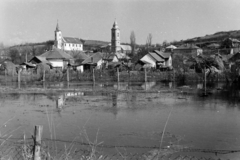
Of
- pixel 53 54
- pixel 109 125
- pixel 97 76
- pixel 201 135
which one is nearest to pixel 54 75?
pixel 97 76

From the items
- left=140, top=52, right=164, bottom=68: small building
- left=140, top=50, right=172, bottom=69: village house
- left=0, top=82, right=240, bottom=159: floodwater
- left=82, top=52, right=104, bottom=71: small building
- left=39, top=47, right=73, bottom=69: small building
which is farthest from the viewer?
left=140, top=52, right=164, bottom=68: small building

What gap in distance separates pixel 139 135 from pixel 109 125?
5.90 feet

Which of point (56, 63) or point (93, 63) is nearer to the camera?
point (93, 63)

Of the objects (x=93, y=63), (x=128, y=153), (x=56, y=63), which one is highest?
(x=56, y=63)

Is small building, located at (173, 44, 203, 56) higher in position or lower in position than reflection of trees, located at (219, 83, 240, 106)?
higher

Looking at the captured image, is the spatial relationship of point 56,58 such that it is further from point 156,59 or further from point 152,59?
point 156,59

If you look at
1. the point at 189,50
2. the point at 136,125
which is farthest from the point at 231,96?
the point at 189,50

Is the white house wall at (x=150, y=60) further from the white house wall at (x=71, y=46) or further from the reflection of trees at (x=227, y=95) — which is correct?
the white house wall at (x=71, y=46)

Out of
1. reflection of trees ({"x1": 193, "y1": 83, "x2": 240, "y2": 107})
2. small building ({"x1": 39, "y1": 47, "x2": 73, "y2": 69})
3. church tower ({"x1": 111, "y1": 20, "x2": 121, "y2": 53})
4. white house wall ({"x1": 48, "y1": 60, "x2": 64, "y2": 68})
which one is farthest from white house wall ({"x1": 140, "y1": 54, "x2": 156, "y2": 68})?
church tower ({"x1": 111, "y1": 20, "x2": 121, "y2": 53})

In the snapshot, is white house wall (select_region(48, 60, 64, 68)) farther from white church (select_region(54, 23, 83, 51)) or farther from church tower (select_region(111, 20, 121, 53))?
white church (select_region(54, 23, 83, 51))

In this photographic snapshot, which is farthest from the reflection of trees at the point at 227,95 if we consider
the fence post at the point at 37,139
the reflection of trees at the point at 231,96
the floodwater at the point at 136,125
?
the fence post at the point at 37,139

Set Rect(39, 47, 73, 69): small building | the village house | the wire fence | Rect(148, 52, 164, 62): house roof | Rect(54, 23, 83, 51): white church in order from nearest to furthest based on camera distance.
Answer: the wire fence → Rect(39, 47, 73, 69): small building → the village house → Rect(148, 52, 164, 62): house roof → Rect(54, 23, 83, 51): white church

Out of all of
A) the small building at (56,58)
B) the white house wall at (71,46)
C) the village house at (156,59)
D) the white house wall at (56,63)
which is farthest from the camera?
the white house wall at (71,46)

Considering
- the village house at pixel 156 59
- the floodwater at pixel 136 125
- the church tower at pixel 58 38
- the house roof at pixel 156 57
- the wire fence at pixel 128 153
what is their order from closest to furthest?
the wire fence at pixel 128 153
the floodwater at pixel 136 125
the village house at pixel 156 59
the house roof at pixel 156 57
the church tower at pixel 58 38
